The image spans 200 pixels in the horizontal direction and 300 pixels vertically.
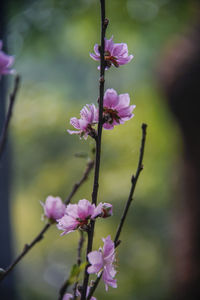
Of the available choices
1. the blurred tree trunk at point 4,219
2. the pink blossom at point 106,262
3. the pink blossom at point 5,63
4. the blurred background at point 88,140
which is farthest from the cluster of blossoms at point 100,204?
the blurred background at point 88,140

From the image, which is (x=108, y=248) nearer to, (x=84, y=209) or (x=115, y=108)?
(x=84, y=209)

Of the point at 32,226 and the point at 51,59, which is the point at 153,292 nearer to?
the point at 32,226

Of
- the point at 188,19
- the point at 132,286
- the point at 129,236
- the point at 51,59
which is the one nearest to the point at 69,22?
the point at 188,19

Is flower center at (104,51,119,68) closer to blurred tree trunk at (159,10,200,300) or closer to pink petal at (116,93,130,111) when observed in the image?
pink petal at (116,93,130,111)

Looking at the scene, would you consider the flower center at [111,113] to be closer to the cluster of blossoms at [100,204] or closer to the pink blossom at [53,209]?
the cluster of blossoms at [100,204]

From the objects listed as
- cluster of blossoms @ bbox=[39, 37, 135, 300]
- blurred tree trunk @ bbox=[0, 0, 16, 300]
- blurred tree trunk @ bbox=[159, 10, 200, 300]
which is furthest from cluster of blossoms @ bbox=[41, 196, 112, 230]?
blurred tree trunk @ bbox=[0, 0, 16, 300]

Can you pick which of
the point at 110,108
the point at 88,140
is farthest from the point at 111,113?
the point at 88,140
